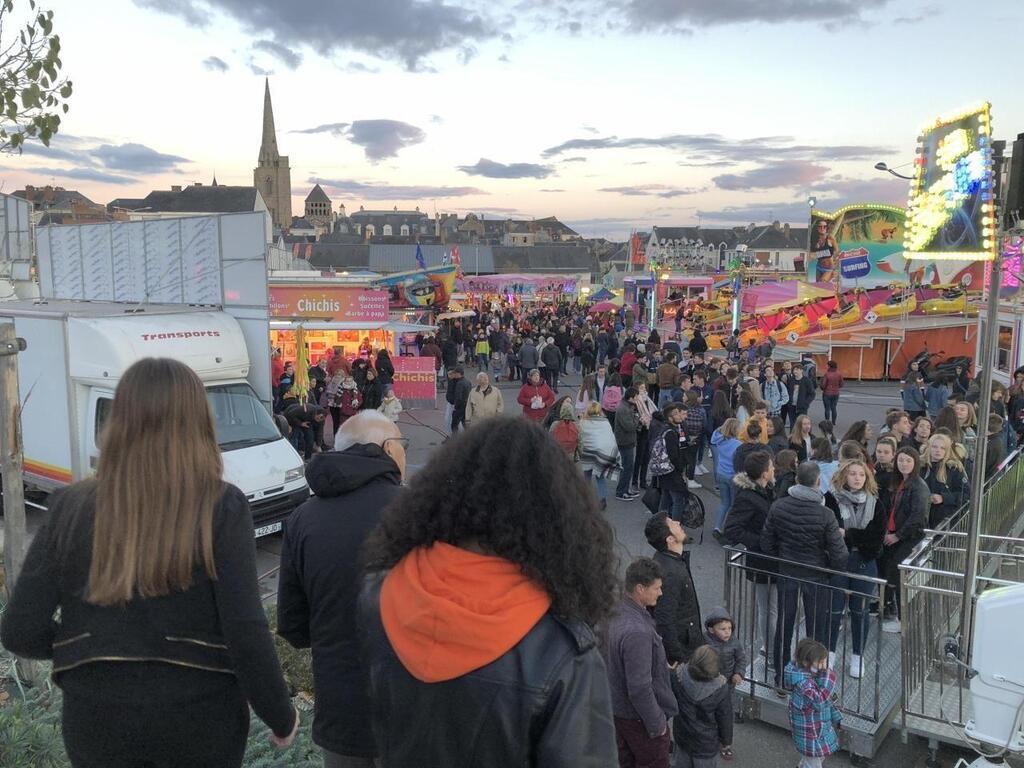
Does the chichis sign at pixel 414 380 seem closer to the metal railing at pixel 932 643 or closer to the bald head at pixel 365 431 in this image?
the metal railing at pixel 932 643

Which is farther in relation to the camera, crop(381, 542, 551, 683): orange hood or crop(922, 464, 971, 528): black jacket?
crop(922, 464, 971, 528): black jacket

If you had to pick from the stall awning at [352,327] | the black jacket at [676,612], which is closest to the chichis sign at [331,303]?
the stall awning at [352,327]

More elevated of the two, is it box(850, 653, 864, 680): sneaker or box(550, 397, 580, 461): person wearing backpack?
box(550, 397, 580, 461): person wearing backpack

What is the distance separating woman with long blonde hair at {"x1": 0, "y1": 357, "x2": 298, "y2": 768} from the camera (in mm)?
1979

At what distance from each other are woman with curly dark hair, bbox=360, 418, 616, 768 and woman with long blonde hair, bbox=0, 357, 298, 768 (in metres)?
0.43

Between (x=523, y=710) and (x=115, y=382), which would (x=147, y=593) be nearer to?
(x=523, y=710)

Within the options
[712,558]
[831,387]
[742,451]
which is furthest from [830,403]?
[742,451]

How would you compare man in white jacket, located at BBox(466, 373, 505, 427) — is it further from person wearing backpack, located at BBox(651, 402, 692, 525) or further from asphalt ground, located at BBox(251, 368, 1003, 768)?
person wearing backpack, located at BBox(651, 402, 692, 525)

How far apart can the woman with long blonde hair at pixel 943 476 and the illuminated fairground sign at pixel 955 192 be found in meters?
1.87

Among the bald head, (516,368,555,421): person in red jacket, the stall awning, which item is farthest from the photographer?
the stall awning

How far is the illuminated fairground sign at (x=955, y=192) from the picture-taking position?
18.5 ft

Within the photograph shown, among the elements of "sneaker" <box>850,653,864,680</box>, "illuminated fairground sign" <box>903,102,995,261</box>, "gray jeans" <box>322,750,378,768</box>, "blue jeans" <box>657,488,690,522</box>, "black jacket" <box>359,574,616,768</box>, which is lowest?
"sneaker" <box>850,653,864,680</box>

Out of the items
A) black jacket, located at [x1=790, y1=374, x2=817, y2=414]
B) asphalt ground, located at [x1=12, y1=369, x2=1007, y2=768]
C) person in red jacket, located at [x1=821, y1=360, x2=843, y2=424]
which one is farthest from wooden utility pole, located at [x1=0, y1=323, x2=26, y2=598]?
person in red jacket, located at [x1=821, y1=360, x2=843, y2=424]

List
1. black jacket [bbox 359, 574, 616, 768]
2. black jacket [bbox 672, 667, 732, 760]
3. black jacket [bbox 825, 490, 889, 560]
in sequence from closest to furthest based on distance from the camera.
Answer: black jacket [bbox 359, 574, 616, 768]
black jacket [bbox 672, 667, 732, 760]
black jacket [bbox 825, 490, 889, 560]
